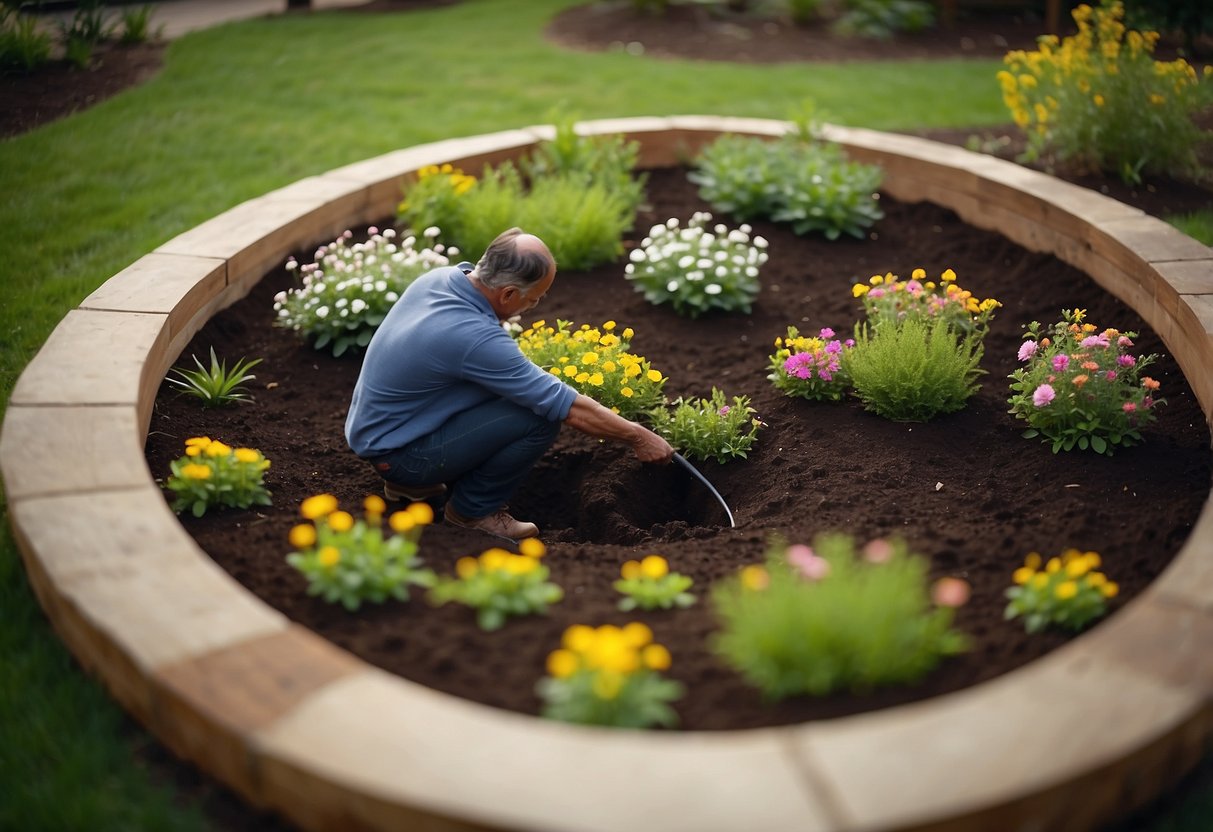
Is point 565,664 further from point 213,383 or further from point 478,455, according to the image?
point 213,383

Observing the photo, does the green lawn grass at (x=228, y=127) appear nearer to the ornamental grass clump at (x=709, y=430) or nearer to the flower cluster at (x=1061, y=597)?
the flower cluster at (x=1061, y=597)

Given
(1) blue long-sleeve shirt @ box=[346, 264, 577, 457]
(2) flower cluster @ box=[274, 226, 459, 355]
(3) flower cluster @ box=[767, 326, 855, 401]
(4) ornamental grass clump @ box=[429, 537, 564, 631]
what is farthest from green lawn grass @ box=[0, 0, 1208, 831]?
(3) flower cluster @ box=[767, 326, 855, 401]

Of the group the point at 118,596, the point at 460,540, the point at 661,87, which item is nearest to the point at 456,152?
the point at 661,87

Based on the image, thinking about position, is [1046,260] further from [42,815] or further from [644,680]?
[42,815]

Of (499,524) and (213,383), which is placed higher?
(213,383)

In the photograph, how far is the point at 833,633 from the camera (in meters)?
2.69

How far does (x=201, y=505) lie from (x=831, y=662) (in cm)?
199

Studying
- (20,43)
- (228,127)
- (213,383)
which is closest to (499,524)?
(213,383)

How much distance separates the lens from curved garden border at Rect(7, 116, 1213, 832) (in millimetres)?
2271

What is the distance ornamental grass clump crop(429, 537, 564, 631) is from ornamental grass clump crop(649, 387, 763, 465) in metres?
1.42

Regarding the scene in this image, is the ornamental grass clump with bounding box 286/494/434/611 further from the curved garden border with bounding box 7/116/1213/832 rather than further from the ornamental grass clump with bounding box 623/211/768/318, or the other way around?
the ornamental grass clump with bounding box 623/211/768/318

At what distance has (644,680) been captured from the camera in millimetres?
2689

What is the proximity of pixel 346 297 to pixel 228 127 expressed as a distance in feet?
9.54

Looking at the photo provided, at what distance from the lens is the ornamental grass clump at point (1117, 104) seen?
6.09 m
